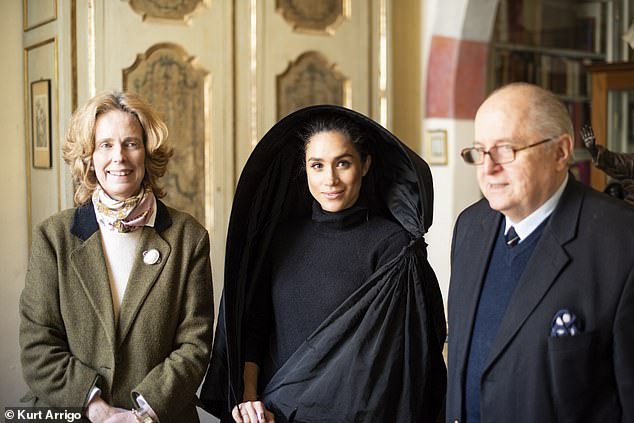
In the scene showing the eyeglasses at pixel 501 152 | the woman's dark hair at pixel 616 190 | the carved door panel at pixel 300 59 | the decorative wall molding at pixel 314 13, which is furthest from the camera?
the decorative wall molding at pixel 314 13

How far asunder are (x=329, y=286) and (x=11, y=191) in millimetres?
2290

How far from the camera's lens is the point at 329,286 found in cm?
238

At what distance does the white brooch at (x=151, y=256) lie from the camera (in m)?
2.34

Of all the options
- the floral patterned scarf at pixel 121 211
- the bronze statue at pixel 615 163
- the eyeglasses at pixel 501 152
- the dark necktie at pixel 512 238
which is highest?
the eyeglasses at pixel 501 152

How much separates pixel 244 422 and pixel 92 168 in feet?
2.66

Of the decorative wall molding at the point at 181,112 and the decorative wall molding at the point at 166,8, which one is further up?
the decorative wall molding at the point at 166,8

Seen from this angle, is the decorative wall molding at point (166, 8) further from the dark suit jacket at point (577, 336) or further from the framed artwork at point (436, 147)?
the dark suit jacket at point (577, 336)

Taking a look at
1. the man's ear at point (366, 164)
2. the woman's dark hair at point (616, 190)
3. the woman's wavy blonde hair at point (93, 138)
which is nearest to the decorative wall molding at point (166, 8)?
the woman's wavy blonde hair at point (93, 138)

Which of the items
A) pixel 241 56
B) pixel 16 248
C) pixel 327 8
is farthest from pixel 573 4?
pixel 16 248

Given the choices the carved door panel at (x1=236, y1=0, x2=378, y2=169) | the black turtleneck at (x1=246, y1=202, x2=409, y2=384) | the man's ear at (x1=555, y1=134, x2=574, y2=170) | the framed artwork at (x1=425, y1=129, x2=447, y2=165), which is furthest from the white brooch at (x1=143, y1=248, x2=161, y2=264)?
the framed artwork at (x1=425, y1=129, x2=447, y2=165)

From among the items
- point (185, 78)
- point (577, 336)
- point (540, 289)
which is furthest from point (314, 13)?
point (577, 336)

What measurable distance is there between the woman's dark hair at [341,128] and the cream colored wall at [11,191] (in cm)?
215

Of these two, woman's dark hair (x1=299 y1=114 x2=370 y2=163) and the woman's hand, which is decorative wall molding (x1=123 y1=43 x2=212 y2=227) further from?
the woman's hand

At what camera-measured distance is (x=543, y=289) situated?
183 centimetres
